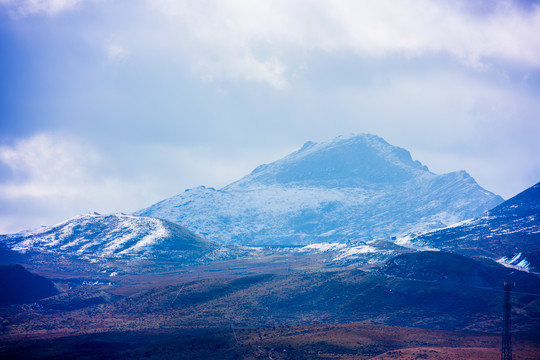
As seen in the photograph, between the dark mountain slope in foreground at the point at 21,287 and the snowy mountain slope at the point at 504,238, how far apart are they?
12465 cm

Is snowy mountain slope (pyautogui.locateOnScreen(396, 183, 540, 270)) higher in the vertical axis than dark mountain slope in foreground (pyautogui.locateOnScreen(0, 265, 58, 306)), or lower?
higher

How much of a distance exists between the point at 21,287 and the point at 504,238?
151 m

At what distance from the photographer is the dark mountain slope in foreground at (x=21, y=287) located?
401ft

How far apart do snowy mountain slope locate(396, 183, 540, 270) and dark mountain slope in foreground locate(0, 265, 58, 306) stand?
4908 inches

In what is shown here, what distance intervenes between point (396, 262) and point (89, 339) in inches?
3120

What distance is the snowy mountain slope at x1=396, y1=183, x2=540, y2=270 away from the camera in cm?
13725

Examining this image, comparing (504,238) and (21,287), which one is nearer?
(21,287)

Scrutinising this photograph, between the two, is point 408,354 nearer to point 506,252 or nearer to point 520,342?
point 520,342

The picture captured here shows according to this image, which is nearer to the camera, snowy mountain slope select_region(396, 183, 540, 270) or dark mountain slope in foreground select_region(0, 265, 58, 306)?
dark mountain slope in foreground select_region(0, 265, 58, 306)

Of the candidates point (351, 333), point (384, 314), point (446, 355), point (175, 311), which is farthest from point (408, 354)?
point (175, 311)

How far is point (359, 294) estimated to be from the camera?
11212cm

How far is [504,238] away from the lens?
168750 mm

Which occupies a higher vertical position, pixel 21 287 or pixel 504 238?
pixel 504 238

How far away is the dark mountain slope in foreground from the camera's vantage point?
4808 inches
